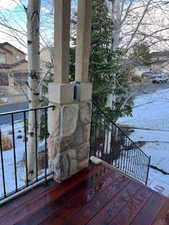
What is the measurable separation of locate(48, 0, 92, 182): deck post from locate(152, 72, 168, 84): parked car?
5.02 m

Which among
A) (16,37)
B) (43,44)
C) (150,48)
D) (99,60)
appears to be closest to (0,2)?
(16,37)

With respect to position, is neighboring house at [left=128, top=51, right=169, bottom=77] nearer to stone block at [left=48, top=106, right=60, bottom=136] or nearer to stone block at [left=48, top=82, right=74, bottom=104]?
stone block at [left=48, top=82, right=74, bottom=104]

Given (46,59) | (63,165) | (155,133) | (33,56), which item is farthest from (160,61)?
(63,165)

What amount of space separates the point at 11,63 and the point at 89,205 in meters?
4.27

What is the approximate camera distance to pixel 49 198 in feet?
5.60

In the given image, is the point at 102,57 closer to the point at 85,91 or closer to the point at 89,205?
the point at 85,91

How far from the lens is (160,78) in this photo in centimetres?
665

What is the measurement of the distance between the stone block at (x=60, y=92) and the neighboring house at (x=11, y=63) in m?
3.18

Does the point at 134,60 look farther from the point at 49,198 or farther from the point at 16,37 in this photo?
the point at 49,198

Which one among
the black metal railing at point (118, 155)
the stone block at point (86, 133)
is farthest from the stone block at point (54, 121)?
the black metal railing at point (118, 155)

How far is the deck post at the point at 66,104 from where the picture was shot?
5.42 feet

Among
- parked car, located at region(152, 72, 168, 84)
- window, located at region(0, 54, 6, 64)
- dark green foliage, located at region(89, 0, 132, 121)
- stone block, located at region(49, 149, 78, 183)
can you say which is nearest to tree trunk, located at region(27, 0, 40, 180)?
stone block, located at region(49, 149, 78, 183)

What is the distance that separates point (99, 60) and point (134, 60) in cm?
176

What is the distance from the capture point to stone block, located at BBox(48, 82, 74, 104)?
5.71ft
